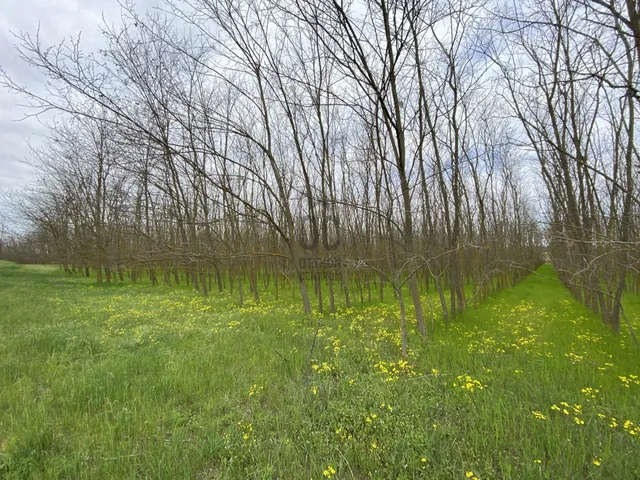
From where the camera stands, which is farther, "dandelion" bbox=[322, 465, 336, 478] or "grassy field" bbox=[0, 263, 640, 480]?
"grassy field" bbox=[0, 263, 640, 480]

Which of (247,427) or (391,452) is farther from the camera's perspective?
(247,427)

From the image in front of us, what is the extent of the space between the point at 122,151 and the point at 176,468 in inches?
192

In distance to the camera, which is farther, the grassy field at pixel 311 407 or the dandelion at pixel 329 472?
the grassy field at pixel 311 407

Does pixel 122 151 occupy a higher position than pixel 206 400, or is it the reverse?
pixel 122 151

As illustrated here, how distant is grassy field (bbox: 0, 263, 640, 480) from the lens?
7.42 feet

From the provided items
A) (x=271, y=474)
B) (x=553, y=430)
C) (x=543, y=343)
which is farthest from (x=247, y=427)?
(x=543, y=343)

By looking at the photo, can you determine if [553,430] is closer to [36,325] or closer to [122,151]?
[122,151]

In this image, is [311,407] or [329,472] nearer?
[329,472]

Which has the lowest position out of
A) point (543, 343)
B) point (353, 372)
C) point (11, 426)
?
point (543, 343)

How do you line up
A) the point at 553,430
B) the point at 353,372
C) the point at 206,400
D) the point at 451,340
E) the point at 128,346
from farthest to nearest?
1. the point at 451,340
2. the point at 128,346
3. the point at 353,372
4. the point at 206,400
5. the point at 553,430

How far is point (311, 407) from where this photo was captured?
10.2 ft

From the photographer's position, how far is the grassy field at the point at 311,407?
226 centimetres

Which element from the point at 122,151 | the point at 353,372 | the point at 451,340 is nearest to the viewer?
the point at 353,372

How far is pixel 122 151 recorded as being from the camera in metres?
4.66
